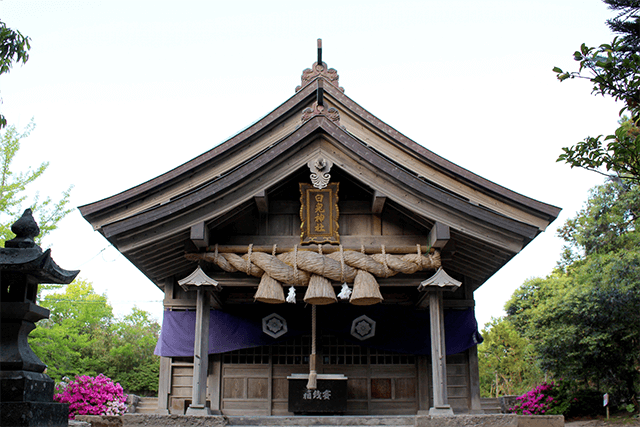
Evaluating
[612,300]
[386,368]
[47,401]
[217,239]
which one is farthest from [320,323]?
[612,300]

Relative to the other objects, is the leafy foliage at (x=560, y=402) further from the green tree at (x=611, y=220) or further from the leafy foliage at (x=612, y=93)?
the leafy foliage at (x=612, y=93)

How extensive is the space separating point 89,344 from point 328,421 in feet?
67.0

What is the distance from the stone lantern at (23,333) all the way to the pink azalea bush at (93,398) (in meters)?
8.32

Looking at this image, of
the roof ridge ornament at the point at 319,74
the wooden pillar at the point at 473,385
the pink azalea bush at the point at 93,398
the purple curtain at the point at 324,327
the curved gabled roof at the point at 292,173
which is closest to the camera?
the curved gabled roof at the point at 292,173

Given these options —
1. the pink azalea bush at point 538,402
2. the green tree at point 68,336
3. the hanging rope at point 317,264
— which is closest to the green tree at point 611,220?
the pink azalea bush at point 538,402

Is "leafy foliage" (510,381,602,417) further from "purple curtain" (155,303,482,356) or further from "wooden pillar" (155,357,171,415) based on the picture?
"wooden pillar" (155,357,171,415)

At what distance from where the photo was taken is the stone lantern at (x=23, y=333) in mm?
4867

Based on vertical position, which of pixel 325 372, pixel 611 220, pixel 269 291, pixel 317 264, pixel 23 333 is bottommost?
pixel 325 372

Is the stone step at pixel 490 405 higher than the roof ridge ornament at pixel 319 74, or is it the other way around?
the roof ridge ornament at pixel 319 74

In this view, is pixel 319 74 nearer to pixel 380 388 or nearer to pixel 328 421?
pixel 380 388

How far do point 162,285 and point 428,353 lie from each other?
5.65 meters

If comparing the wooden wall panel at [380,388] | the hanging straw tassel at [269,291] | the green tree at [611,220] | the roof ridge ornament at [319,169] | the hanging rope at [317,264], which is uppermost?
the green tree at [611,220]

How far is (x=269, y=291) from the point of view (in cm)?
827

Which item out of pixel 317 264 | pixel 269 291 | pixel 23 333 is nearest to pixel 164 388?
pixel 269 291
